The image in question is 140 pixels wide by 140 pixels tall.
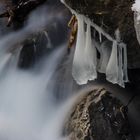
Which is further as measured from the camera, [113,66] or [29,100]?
[29,100]

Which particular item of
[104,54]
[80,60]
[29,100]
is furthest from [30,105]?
[104,54]

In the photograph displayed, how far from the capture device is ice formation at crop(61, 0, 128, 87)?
5.27m

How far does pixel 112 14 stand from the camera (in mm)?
5027

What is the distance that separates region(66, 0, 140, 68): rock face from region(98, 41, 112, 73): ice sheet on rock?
1.05 feet

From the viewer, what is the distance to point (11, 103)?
6883 millimetres

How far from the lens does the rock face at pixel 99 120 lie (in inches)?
213

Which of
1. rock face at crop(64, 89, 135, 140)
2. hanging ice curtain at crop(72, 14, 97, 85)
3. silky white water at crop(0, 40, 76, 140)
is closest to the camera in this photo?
rock face at crop(64, 89, 135, 140)

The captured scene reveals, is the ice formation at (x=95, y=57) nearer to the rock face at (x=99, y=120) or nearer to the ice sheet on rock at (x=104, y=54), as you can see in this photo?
the ice sheet on rock at (x=104, y=54)

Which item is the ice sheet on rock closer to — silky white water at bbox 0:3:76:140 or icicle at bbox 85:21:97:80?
icicle at bbox 85:21:97:80

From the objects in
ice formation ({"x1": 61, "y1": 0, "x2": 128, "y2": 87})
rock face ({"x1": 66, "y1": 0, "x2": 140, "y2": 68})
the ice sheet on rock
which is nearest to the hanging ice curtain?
ice formation ({"x1": 61, "y1": 0, "x2": 128, "y2": 87})

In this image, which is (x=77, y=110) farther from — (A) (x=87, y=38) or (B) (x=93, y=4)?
(B) (x=93, y=4)

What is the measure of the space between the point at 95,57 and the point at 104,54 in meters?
0.15

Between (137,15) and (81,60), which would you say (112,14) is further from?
(81,60)

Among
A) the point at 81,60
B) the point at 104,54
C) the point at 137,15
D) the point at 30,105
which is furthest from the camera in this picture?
the point at 30,105
